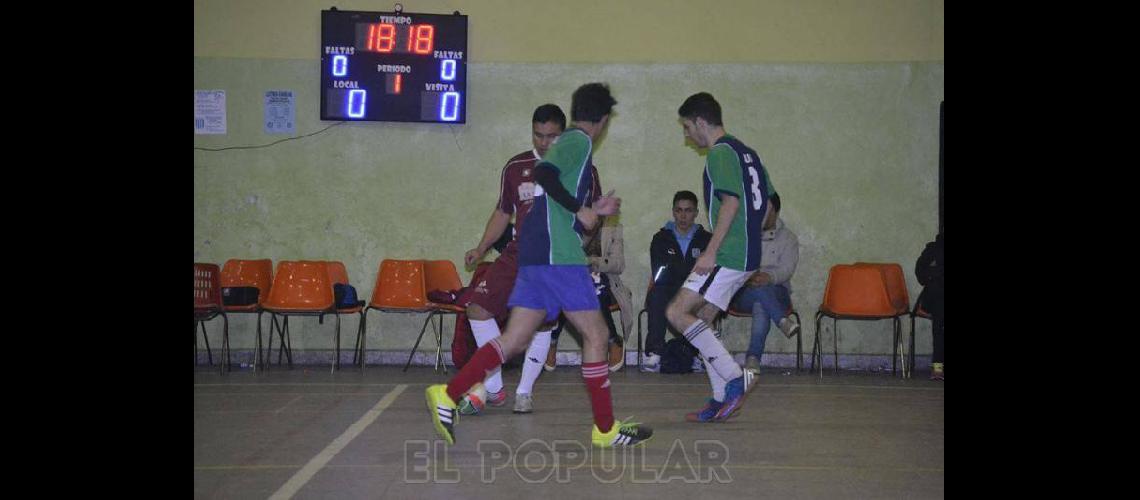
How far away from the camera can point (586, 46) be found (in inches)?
428

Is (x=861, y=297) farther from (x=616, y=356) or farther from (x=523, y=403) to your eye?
(x=523, y=403)

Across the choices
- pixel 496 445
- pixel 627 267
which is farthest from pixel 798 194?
pixel 496 445

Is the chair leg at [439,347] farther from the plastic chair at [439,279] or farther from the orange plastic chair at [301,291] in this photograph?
the orange plastic chair at [301,291]

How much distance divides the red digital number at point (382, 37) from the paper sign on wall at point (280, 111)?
1.13 meters

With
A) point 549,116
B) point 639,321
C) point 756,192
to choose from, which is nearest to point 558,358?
point 639,321

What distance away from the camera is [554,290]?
234 inches

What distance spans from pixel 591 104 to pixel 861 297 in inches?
208

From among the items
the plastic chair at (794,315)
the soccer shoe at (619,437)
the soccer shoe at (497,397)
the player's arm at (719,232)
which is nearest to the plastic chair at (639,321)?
the plastic chair at (794,315)

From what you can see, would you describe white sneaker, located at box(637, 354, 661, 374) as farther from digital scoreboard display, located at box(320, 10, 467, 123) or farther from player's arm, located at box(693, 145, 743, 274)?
player's arm, located at box(693, 145, 743, 274)

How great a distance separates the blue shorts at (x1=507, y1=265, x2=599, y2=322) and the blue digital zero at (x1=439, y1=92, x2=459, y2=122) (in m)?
4.64

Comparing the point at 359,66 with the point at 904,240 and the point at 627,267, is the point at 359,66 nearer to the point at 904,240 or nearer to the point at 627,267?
the point at 627,267

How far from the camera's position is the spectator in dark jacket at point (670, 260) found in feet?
34.1
